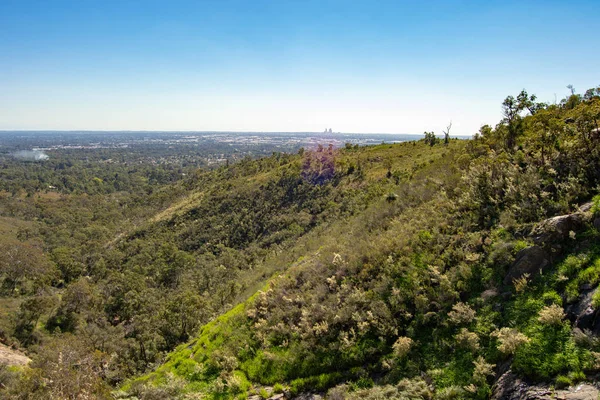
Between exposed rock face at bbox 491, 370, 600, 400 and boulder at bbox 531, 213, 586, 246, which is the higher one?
boulder at bbox 531, 213, 586, 246

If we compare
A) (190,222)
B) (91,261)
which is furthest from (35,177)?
(190,222)

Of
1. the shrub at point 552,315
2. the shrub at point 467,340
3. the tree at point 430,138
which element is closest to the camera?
the shrub at point 552,315

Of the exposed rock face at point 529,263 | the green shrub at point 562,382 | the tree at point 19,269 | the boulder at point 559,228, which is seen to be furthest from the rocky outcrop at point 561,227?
the tree at point 19,269

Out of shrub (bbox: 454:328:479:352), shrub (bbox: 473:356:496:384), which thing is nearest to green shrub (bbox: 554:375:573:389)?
shrub (bbox: 473:356:496:384)

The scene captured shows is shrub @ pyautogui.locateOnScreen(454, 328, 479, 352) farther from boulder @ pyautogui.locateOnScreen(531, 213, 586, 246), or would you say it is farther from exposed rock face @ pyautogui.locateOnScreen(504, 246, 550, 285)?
boulder @ pyautogui.locateOnScreen(531, 213, 586, 246)

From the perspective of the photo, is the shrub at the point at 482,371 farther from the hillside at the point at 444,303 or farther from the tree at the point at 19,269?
the tree at the point at 19,269

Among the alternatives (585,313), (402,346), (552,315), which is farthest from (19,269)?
(585,313)

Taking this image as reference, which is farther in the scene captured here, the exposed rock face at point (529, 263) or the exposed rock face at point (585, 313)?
the exposed rock face at point (529, 263)
